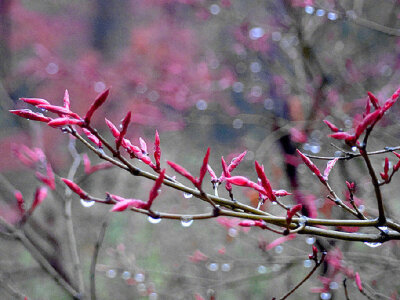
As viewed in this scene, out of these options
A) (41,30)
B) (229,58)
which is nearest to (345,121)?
(229,58)

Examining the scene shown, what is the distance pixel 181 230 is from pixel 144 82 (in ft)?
7.73

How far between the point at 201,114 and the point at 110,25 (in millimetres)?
4829

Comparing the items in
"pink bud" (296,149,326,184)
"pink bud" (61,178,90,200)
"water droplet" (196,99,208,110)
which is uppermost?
"pink bud" (296,149,326,184)

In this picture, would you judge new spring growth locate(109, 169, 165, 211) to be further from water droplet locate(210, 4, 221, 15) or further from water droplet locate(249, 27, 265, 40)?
water droplet locate(210, 4, 221, 15)

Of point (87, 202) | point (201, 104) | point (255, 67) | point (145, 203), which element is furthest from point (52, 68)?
point (145, 203)

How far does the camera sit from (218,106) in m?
4.22

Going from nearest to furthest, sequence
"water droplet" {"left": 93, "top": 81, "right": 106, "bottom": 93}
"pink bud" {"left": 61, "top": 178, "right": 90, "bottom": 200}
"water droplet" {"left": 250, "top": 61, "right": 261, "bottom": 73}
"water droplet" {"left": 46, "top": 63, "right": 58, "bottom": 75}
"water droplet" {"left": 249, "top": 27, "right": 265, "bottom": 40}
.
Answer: "pink bud" {"left": 61, "top": 178, "right": 90, "bottom": 200}
"water droplet" {"left": 249, "top": 27, "right": 265, "bottom": 40}
"water droplet" {"left": 250, "top": 61, "right": 261, "bottom": 73}
"water droplet" {"left": 93, "top": 81, "right": 106, "bottom": 93}
"water droplet" {"left": 46, "top": 63, "right": 58, "bottom": 75}

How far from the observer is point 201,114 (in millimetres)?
4473

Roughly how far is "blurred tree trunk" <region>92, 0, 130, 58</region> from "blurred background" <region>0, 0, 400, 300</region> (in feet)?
0.10

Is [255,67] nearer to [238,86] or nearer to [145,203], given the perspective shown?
[238,86]

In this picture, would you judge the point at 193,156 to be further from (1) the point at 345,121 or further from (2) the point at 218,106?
(1) the point at 345,121

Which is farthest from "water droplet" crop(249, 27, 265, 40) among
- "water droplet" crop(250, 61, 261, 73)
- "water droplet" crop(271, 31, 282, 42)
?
"water droplet" crop(250, 61, 261, 73)

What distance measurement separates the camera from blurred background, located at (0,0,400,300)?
2.52 m

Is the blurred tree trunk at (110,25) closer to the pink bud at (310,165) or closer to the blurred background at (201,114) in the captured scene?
the blurred background at (201,114)
